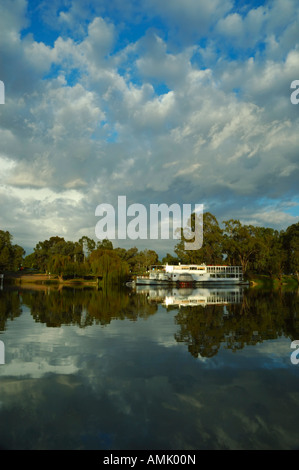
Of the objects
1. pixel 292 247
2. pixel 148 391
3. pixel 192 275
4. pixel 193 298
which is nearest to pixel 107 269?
pixel 192 275

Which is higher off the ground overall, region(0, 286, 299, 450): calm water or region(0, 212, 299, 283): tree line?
region(0, 212, 299, 283): tree line

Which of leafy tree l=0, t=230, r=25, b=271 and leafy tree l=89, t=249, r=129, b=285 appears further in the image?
leafy tree l=0, t=230, r=25, b=271

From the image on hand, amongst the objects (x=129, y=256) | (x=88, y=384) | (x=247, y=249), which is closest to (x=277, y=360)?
(x=88, y=384)

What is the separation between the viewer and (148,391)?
8.52 metres

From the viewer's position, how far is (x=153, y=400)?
313 inches

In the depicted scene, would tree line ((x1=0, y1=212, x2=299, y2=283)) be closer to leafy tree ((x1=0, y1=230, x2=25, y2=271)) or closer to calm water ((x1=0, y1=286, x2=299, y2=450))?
leafy tree ((x1=0, y1=230, x2=25, y2=271))

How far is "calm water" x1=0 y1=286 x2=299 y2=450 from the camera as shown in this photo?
6254 mm

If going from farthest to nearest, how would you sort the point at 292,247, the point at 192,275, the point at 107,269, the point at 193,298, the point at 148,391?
the point at 292,247 < the point at 192,275 < the point at 107,269 < the point at 193,298 < the point at 148,391

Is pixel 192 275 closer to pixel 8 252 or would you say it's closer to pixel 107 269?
pixel 107 269

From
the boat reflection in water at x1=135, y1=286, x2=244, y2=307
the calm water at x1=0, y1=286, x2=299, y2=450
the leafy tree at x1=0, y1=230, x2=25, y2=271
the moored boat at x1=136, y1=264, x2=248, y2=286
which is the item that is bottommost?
the boat reflection in water at x1=135, y1=286, x2=244, y2=307

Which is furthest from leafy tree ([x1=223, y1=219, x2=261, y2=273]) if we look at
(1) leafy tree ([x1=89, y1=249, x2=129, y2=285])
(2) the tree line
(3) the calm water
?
(3) the calm water

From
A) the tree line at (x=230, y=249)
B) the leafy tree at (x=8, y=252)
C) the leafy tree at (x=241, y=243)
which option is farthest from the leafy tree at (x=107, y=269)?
the leafy tree at (x=241, y=243)

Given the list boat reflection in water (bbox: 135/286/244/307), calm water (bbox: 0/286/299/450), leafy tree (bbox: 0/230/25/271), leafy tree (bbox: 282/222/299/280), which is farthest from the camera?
leafy tree (bbox: 282/222/299/280)

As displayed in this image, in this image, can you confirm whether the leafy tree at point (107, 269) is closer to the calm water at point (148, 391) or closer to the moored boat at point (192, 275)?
the moored boat at point (192, 275)
